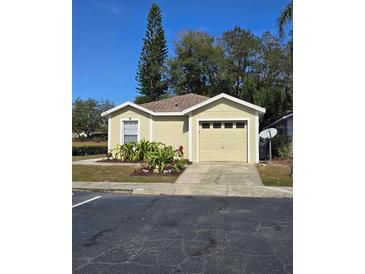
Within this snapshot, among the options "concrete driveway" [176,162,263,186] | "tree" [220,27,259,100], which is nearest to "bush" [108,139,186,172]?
"concrete driveway" [176,162,263,186]

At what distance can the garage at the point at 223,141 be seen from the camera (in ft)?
48.6

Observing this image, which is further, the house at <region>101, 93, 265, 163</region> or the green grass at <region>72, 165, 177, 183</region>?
the house at <region>101, 93, 265, 163</region>

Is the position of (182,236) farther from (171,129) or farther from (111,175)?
(171,129)

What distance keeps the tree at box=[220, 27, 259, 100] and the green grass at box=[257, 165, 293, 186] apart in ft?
57.7

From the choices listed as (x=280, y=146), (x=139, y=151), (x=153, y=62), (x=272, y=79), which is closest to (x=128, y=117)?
(x=139, y=151)

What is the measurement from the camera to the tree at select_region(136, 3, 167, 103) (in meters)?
35.8

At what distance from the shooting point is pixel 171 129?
646 inches

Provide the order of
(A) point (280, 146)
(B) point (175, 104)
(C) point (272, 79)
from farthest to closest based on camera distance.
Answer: (C) point (272, 79) → (B) point (175, 104) → (A) point (280, 146)

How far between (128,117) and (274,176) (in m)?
9.15

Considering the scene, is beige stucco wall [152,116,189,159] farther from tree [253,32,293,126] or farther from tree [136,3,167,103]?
tree [136,3,167,103]

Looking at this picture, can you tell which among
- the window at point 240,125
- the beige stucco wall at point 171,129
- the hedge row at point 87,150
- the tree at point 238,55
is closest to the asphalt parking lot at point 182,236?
the window at point 240,125

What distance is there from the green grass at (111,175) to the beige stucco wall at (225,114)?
13.7 feet

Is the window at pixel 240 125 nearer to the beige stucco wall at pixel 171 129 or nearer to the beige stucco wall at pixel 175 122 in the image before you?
the beige stucco wall at pixel 175 122
